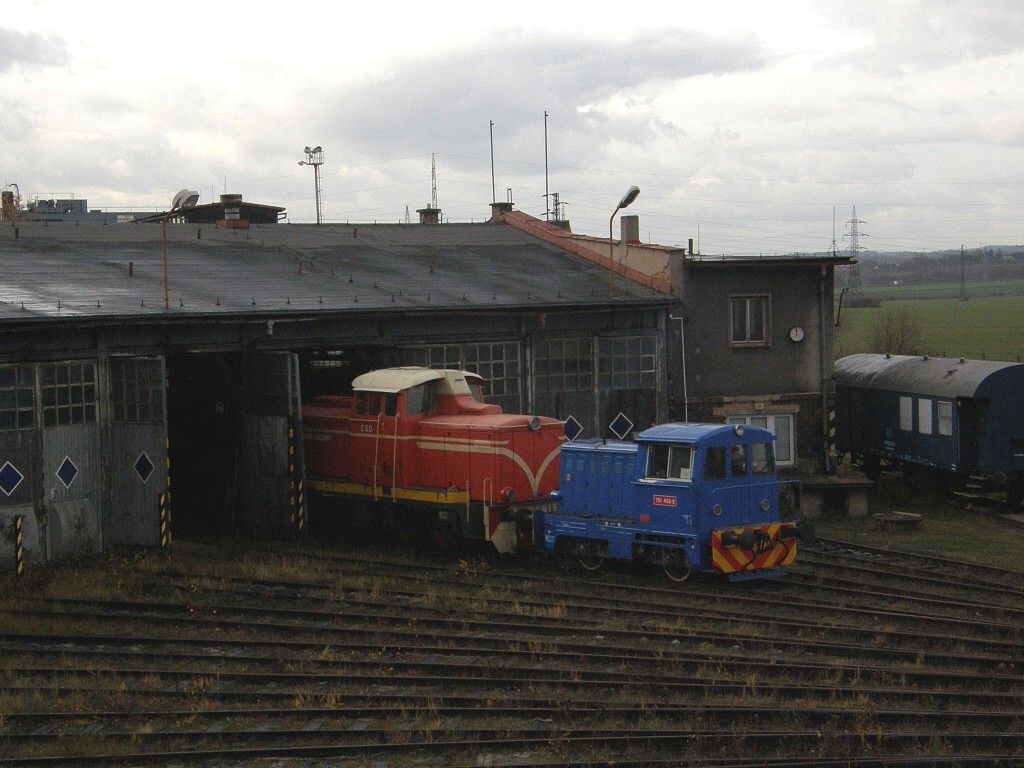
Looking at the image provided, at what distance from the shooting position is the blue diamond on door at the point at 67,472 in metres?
20.8

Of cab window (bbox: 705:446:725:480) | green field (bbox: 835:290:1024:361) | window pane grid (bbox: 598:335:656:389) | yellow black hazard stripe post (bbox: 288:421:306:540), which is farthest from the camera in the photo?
green field (bbox: 835:290:1024:361)

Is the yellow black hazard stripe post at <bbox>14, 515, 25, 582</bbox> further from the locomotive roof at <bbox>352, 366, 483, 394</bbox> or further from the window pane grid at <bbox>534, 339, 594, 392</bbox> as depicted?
the window pane grid at <bbox>534, 339, 594, 392</bbox>

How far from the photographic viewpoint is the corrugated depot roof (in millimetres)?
22891

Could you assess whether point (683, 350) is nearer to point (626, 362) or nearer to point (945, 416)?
point (626, 362)

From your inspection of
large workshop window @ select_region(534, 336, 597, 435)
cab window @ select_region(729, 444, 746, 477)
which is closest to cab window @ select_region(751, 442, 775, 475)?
cab window @ select_region(729, 444, 746, 477)

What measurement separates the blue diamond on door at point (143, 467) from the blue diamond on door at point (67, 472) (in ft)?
3.82

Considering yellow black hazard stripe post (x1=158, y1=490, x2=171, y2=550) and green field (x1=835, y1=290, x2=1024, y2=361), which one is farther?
green field (x1=835, y1=290, x2=1024, y2=361)

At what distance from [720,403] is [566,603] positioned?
43.8 feet

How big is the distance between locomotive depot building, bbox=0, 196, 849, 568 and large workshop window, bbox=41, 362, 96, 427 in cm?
3

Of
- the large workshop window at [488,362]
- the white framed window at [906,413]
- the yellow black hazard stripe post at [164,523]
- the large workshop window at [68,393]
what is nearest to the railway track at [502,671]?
the yellow black hazard stripe post at [164,523]

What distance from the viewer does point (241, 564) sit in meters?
20.8

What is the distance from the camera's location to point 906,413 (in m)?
30.4

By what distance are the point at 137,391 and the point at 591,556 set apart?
8.71m

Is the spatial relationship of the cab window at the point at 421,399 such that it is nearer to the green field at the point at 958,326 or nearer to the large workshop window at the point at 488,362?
the large workshop window at the point at 488,362
